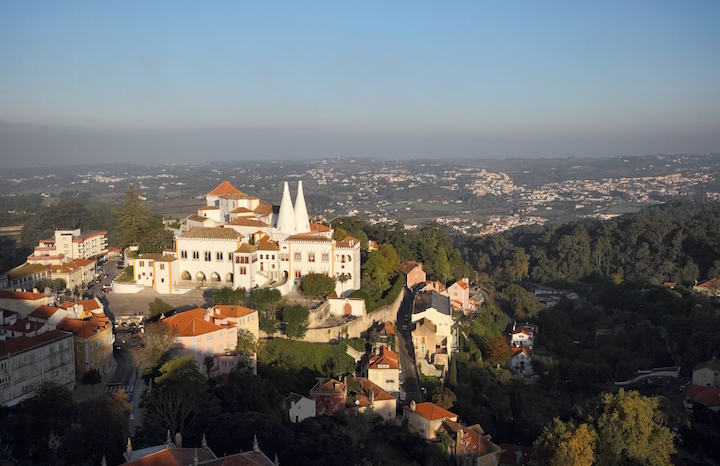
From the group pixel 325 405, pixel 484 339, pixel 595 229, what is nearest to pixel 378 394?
pixel 325 405

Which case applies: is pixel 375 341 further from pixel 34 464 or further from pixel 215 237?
pixel 34 464

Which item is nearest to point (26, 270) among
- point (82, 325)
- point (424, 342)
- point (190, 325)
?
Result: point (82, 325)

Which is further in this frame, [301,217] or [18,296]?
[301,217]

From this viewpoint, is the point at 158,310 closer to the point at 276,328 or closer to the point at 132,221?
the point at 276,328

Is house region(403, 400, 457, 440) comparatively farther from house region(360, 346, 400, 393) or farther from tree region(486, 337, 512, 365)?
tree region(486, 337, 512, 365)

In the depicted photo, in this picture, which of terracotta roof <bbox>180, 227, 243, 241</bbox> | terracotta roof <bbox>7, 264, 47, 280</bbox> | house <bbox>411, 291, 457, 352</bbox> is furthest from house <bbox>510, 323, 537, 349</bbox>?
terracotta roof <bbox>7, 264, 47, 280</bbox>

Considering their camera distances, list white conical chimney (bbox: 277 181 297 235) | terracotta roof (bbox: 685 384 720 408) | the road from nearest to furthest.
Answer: the road, terracotta roof (bbox: 685 384 720 408), white conical chimney (bbox: 277 181 297 235)

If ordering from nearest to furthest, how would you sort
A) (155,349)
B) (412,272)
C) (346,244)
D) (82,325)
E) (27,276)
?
(155,349) < (82,325) < (346,244) < (27,276) < (412,272)
